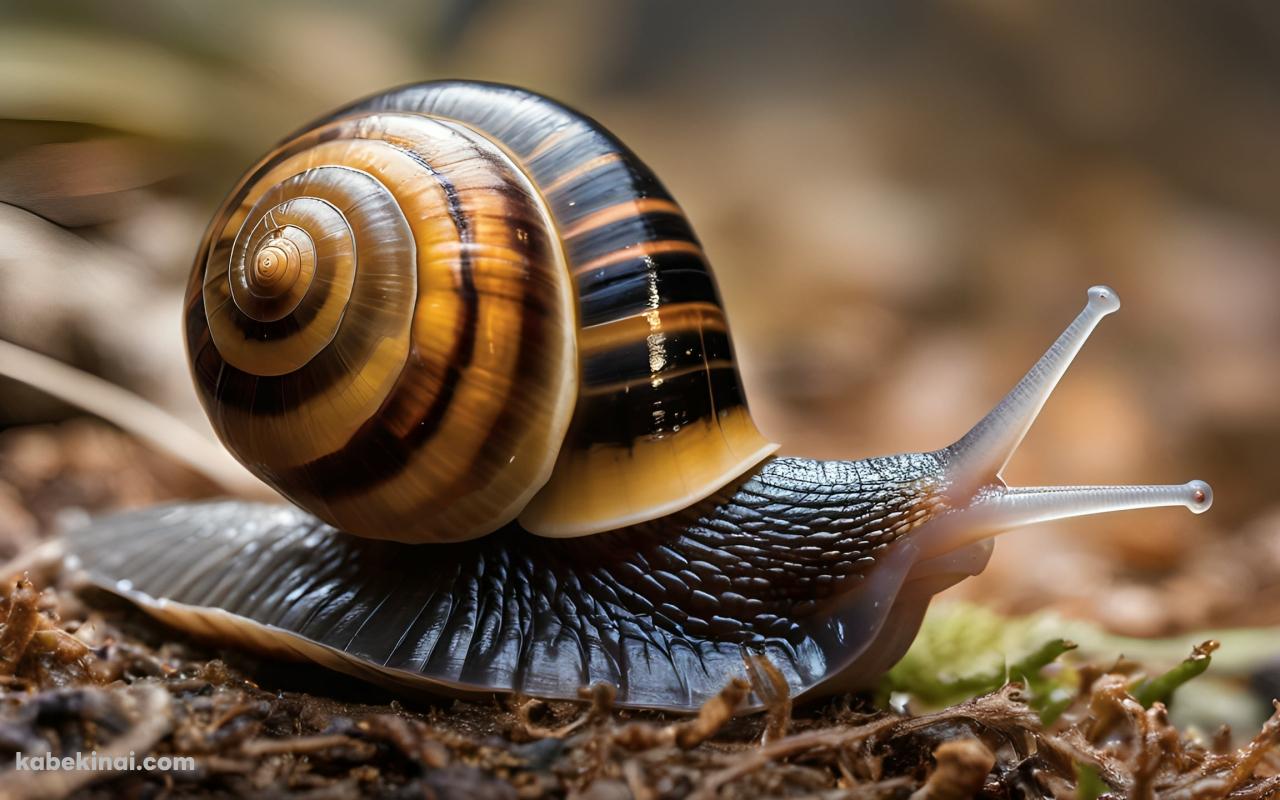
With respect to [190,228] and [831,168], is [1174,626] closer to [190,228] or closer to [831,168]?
[831,168]

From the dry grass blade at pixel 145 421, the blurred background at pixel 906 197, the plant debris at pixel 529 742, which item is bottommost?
the plant debris at pixel 529 742

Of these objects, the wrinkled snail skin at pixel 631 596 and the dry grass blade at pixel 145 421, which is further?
the dry grass blade at pixel 145 421

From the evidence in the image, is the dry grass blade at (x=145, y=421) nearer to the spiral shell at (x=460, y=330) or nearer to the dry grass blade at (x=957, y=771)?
the spiral shell at (x=460, y=330)

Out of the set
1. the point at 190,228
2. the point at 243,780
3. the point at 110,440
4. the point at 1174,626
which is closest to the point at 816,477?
the point at 243,780

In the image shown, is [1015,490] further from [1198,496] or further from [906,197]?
[906,197]

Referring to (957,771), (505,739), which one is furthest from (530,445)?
(957,771)

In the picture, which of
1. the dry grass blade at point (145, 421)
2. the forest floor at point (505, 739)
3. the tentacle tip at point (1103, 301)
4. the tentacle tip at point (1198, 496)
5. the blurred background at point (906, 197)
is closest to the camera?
the forest floor at point (505, 739)

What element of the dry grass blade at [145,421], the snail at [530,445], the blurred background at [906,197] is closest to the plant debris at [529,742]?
the snail at [530,445]

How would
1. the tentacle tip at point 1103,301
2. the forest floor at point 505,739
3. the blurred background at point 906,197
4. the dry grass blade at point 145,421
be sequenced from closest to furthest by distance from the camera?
the forest floor at point 505,739, the tentacle tip at point 1103,301, the dry grass blade at point 145,421, the blurred background at point 906,197
